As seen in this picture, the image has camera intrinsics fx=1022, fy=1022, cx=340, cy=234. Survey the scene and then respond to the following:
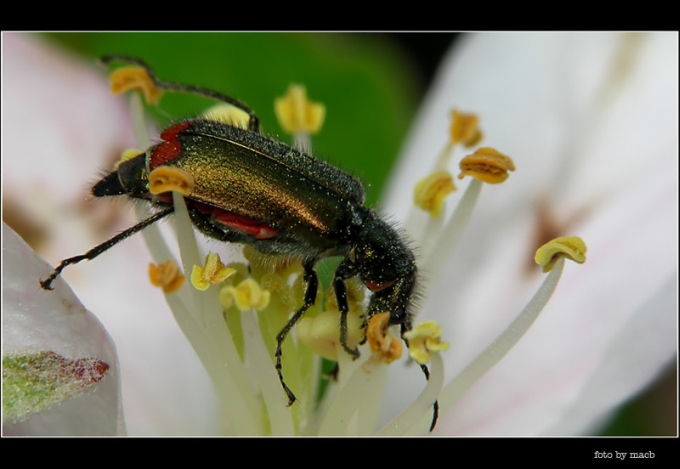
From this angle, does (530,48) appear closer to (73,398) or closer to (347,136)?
(347,136)

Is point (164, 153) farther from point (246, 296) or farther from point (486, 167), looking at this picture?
point (486, 167)

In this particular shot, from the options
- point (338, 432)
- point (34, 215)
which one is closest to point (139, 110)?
point (34, 215)

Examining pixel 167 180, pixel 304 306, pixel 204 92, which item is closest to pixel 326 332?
pixel 304 306

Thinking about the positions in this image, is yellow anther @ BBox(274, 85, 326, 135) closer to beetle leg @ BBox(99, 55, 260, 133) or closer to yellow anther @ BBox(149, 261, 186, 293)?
beetle leg @ BBox(99, 55, 260, 133)

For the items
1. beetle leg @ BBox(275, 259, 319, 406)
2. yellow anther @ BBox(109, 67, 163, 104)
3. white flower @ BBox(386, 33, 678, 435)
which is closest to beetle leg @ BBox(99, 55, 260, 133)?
yellow anther @ BBox(109, 67, 163, 104)

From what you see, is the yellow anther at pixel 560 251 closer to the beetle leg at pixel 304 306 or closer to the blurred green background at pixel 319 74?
the beetle leg at pixel 304 306

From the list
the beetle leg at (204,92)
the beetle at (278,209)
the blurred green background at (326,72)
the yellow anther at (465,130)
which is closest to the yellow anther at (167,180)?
the beetle at (278,209)
